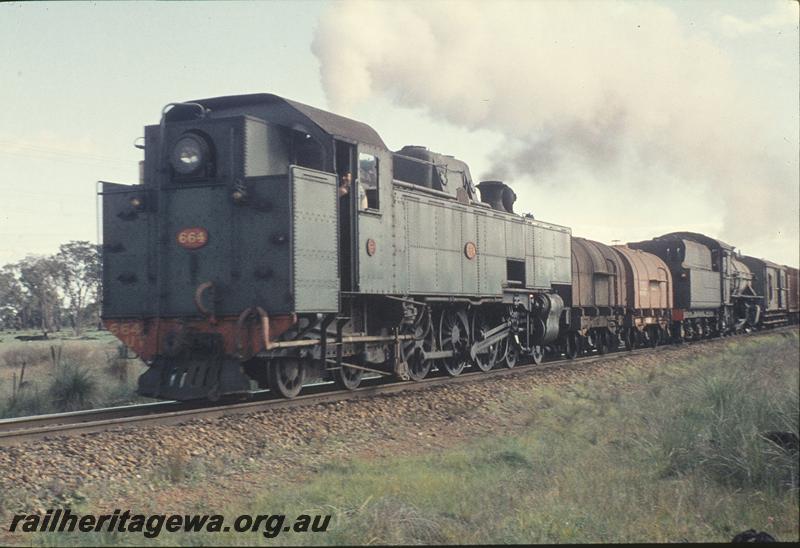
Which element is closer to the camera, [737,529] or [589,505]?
[737,529]

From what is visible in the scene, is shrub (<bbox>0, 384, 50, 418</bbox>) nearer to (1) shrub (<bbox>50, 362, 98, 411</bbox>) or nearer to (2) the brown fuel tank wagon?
(1) shrub (<bbox>50, 362, 98, 411</bbox>)

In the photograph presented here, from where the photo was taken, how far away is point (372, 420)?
10734mm

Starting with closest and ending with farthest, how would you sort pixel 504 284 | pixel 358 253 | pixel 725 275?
pixel 358 253 < pixel 504 284 < pixel 725 275

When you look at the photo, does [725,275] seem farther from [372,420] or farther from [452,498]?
[452,498]

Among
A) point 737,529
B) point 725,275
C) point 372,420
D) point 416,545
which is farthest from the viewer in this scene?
point 725,275

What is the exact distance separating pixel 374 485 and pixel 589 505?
6.10 feet

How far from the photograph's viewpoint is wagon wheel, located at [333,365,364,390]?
42.2 feet

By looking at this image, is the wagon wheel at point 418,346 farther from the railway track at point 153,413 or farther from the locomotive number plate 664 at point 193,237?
the locomotive number plate 664 at point 193,237

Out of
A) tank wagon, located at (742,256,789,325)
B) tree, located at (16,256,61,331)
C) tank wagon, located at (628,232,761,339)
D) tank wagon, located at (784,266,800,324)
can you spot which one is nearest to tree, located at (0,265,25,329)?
tree, located at (16,256,61,331)

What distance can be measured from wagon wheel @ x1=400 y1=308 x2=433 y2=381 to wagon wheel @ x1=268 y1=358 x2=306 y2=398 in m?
2.40

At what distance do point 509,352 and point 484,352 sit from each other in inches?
66.6

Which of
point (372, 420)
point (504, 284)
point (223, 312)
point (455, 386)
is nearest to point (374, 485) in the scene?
point (372, 420)

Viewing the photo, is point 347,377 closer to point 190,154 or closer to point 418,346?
point 418,346

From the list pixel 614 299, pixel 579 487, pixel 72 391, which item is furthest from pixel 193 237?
pixel 614 299
